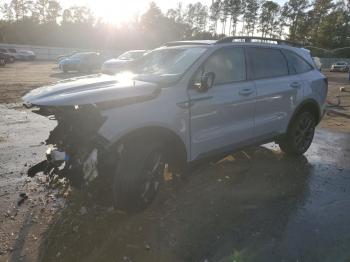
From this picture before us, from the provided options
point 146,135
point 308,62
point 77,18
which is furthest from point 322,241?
point 77,18

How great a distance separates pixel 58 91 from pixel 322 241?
309 cm

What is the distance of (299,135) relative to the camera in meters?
6.57

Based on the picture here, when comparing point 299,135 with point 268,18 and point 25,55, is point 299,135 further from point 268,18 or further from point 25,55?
point 268,18

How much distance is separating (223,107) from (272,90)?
1219 mm

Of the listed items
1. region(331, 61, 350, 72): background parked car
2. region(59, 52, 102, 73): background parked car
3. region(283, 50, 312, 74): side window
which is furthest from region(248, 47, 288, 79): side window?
region(331, 61, 350, 72): background parked car

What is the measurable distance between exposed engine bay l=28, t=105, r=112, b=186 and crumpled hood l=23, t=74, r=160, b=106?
0.08m

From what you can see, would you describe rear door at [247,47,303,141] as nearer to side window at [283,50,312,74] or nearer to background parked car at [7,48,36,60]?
side window at [283,50,312,74]

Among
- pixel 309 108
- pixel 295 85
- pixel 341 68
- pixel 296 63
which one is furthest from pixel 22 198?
pixel 341 68

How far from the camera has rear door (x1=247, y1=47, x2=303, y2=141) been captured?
5457 millimetres

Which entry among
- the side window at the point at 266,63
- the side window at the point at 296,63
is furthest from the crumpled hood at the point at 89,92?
the side window at the point at 296,63

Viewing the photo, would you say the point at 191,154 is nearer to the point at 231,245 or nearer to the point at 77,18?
the point at 231,245

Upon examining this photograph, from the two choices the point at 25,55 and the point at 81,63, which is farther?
the point at 25,55

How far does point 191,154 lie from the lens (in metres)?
4.55

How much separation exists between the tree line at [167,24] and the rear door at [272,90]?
66585 mm
